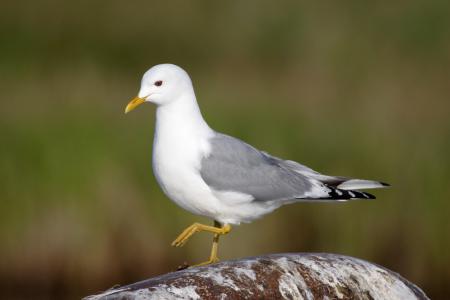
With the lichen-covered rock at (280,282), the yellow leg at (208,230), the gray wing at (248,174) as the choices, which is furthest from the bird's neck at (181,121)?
the lichen-covered rock at (280,282)

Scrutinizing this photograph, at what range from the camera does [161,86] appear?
511 cm

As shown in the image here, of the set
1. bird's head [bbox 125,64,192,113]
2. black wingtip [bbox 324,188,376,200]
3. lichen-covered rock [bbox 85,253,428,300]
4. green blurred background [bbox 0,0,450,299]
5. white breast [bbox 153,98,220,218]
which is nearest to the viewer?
lichen-covered rock [bbox 85,253,428,300]

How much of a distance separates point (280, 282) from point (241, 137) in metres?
3.91

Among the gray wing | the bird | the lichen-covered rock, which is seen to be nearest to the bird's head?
the bird

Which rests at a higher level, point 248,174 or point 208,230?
point 248,174

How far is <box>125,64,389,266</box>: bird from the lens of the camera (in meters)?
4.99

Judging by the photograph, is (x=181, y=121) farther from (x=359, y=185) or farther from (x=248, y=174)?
(x=359, y=185)

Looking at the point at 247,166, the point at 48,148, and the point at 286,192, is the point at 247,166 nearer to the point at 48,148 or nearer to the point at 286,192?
the point at 286,192

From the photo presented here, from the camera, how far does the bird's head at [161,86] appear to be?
5055 mm

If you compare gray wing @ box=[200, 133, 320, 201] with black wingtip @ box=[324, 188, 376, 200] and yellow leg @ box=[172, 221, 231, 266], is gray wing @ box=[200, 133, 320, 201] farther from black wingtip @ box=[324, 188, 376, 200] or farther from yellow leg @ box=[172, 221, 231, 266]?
yellow leg @ box=[172, 221, 231, 266]

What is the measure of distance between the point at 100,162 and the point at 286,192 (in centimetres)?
280

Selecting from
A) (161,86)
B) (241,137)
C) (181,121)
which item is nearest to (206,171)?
(181,121)

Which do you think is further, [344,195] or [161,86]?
[344,195]

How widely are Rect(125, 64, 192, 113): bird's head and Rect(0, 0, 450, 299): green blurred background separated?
8.12 ft
